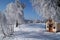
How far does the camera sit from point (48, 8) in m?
1.66

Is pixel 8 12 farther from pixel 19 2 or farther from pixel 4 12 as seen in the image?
pixel 19 2

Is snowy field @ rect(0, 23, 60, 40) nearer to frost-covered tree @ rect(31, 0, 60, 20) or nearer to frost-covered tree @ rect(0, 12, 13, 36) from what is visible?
frost-covered tree @ rect(0, 12, 13, 36)

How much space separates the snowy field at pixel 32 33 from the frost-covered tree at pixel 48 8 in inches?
6.1

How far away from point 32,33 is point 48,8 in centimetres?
37

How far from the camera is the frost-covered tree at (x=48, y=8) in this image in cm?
165

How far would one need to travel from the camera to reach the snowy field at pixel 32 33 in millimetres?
1574

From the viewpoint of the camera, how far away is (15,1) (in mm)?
1594

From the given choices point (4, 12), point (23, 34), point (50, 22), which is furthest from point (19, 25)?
point (50, 22)

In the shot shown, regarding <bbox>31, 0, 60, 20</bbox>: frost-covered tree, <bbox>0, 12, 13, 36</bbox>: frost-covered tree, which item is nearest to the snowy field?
<bbox>0, 12, 13, 36</bbox>: frost-covered tree

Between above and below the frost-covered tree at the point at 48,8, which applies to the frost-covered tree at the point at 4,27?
below

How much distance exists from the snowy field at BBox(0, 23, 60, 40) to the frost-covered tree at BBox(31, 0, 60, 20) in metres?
0.15

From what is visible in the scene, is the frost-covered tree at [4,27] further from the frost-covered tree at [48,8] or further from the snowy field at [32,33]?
the frost-covered tree at [48,8]

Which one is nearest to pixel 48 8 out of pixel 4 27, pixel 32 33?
pixel 32 33

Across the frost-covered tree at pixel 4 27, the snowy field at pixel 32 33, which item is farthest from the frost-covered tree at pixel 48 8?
the frost-covered tree at pixel 4 27
